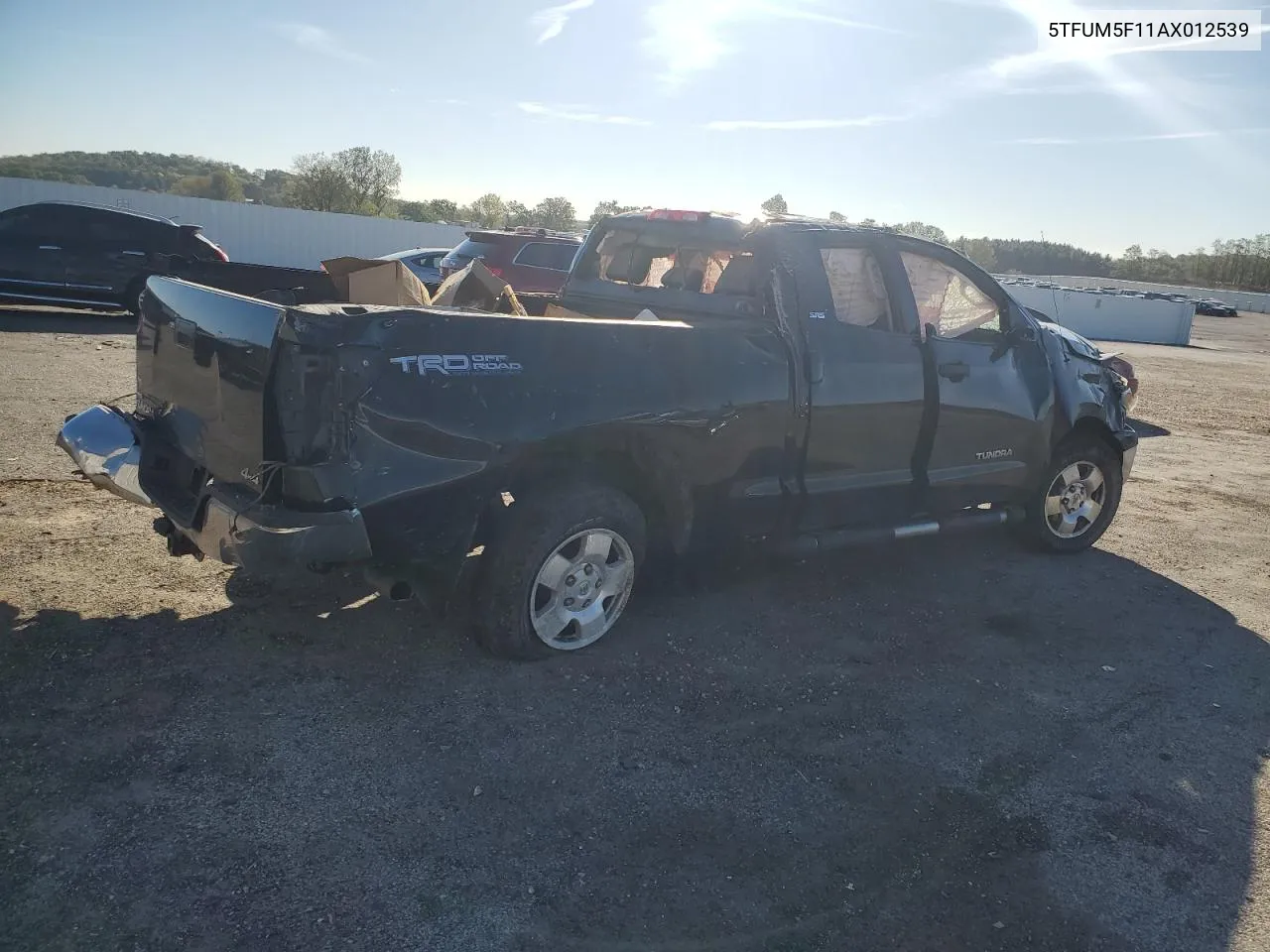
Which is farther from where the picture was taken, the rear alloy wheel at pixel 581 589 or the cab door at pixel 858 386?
the cab door at pixel 858 386

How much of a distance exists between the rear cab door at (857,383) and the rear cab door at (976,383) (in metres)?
0.18

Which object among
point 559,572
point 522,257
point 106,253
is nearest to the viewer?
point 559,572

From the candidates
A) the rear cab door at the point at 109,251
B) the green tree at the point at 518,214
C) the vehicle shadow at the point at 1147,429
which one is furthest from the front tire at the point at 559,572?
the green tree at the point at 518,214

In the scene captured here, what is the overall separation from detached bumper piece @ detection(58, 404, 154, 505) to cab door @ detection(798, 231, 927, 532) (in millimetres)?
3101

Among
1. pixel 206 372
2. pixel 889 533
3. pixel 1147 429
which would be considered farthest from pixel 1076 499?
pixel 1147 429

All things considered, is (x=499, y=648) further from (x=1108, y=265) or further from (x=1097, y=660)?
(x=1108, y=265)

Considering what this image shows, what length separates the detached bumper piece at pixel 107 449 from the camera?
Result: 13.7 feet

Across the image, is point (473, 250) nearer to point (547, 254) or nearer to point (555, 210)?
point (547, 254)

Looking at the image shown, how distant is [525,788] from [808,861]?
3.18ft

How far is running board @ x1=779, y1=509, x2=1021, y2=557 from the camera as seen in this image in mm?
5047

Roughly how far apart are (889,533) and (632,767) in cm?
242

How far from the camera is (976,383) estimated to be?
222 inches

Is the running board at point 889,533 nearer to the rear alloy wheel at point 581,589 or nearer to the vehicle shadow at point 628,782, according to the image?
the vehicle shadow at point 628,782

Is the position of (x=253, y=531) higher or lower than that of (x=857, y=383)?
lower
